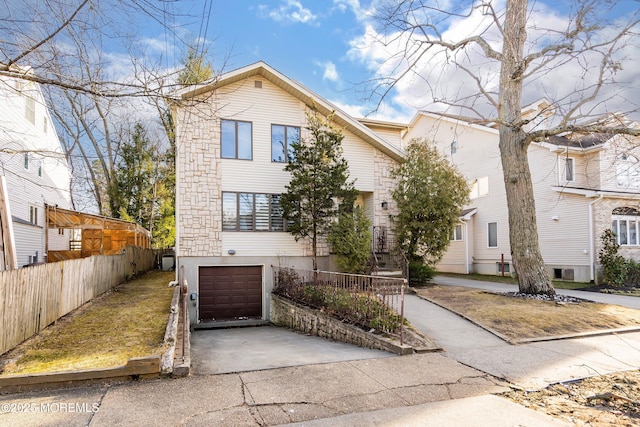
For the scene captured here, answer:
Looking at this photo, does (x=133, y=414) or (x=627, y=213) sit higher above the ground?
(x=627, y=213)

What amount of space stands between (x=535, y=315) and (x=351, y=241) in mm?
6157

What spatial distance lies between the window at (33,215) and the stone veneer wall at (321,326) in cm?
1172

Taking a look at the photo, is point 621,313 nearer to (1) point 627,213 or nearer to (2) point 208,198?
(1) point 627,213

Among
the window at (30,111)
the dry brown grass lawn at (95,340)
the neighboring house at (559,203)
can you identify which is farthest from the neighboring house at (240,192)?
the window at (30,111)

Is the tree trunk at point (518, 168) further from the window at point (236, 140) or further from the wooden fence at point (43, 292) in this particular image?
the wooden fence at point (43, 292)

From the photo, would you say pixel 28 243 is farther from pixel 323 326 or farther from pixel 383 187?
pixel 383 187

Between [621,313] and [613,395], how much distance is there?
20.7ft

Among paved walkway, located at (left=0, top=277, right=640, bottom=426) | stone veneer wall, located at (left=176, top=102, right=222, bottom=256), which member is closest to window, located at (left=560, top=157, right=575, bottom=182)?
paved walkway, located at (left=0, top=277, right=640, bottom=426)

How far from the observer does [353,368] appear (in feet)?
20.0

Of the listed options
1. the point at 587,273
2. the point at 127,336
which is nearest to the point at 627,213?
the point at 587,273

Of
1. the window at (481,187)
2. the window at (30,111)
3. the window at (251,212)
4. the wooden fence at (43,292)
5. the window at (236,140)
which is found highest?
the window at (30,111)

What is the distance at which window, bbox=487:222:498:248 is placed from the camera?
71.3ft

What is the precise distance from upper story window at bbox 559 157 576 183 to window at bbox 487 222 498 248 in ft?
13.3

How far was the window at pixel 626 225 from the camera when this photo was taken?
58.3 ft
